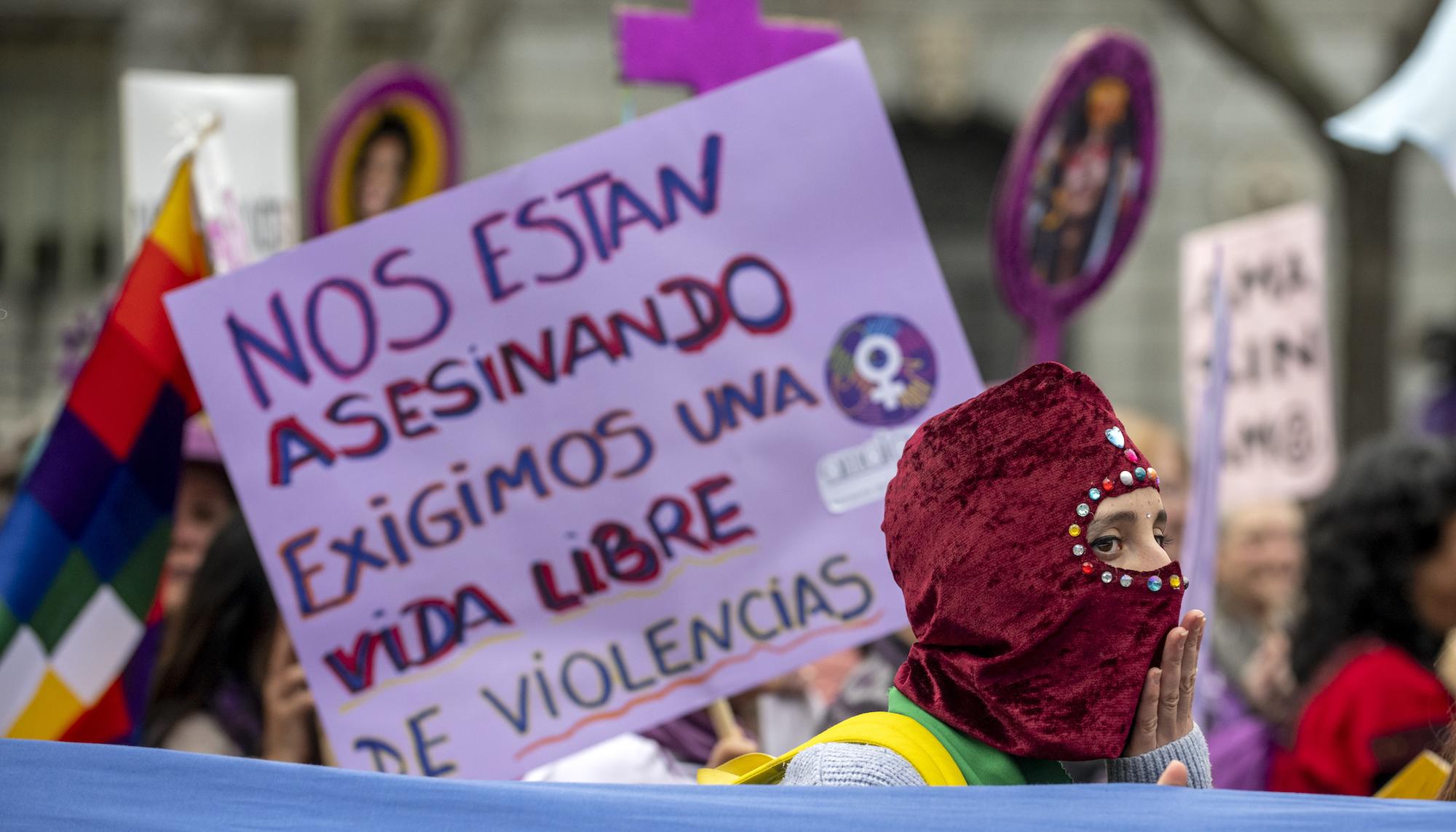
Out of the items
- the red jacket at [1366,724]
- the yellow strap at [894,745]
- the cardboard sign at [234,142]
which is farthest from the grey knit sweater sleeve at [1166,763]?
the cardboard sign at [234,142]

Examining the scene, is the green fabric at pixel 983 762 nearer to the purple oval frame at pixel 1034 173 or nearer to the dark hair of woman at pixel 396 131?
the purple oval frame at pixel 1034 173

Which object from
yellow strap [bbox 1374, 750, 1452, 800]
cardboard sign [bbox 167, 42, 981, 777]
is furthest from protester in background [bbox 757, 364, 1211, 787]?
cardboard sign [bbox 167, 42, 981, 777]

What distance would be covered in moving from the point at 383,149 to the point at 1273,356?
287 centimetres

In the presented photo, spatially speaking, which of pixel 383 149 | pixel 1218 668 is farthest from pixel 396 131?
pixel 1218 668

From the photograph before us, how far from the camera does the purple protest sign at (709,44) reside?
3320 millimetres

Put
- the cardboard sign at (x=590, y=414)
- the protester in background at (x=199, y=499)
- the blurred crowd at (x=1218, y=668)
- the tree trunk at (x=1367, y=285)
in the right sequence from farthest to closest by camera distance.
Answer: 1. the tree trunk at (x=1367, y=285)
2. the protester in background at (x=199, y=499)
3. the blurred crowd at (x=1218, y=668)
4. the cardboard sign at (x=590, y=414)

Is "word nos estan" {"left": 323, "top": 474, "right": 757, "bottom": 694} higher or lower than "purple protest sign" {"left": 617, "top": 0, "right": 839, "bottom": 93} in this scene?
lower

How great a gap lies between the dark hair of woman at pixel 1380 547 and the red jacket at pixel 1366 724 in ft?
0.54

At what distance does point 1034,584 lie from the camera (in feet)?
5.66

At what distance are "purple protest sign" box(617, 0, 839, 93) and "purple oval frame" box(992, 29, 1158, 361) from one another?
81 cm

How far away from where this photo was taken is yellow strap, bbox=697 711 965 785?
67.9 inches

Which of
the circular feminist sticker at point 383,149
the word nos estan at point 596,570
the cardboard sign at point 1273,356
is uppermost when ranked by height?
the circular feminist sticker at point 383,149

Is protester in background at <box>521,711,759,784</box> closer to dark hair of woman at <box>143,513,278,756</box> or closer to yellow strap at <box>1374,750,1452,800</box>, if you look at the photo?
dark hair of woman at <box>143,513,278,756</box>

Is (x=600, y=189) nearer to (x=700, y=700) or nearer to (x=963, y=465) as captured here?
(x=700, y=700)
